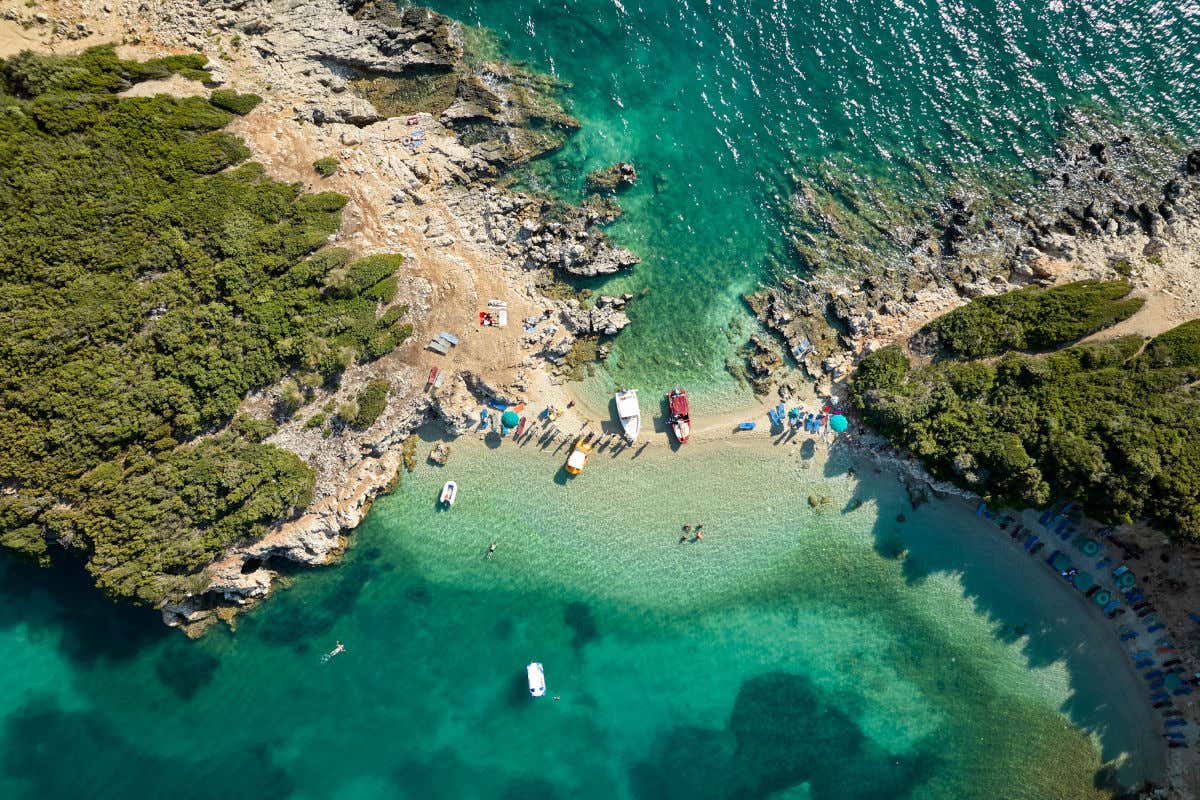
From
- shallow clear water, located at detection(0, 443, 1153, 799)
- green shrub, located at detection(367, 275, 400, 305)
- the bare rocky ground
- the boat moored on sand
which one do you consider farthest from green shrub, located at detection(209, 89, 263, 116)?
the boat moored on sand

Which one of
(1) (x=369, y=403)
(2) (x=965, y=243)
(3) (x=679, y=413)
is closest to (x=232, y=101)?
(1) (x=369, y=403)

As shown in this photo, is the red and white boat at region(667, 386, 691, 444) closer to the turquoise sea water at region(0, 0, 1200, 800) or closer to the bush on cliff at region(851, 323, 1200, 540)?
the turquoise sea water at region(0, 0, 1200, 800)

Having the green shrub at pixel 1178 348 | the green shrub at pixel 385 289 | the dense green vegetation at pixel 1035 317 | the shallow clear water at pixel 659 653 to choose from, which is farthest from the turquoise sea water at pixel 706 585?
the green shrub at pixel 1178 348

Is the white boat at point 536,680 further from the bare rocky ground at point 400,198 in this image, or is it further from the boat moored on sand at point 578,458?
the bare rocky ground at point 400,198

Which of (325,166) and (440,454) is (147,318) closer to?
(325,166)

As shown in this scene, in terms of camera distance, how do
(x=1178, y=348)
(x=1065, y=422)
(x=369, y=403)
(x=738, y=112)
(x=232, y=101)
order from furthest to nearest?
1. (x=738, y=112)
2. (x=369, y=403)
3. (x=232, y=101)
4. (x=1178, y=348)
5. (x=1065, y=422)

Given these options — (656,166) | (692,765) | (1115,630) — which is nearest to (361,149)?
(656,166)
